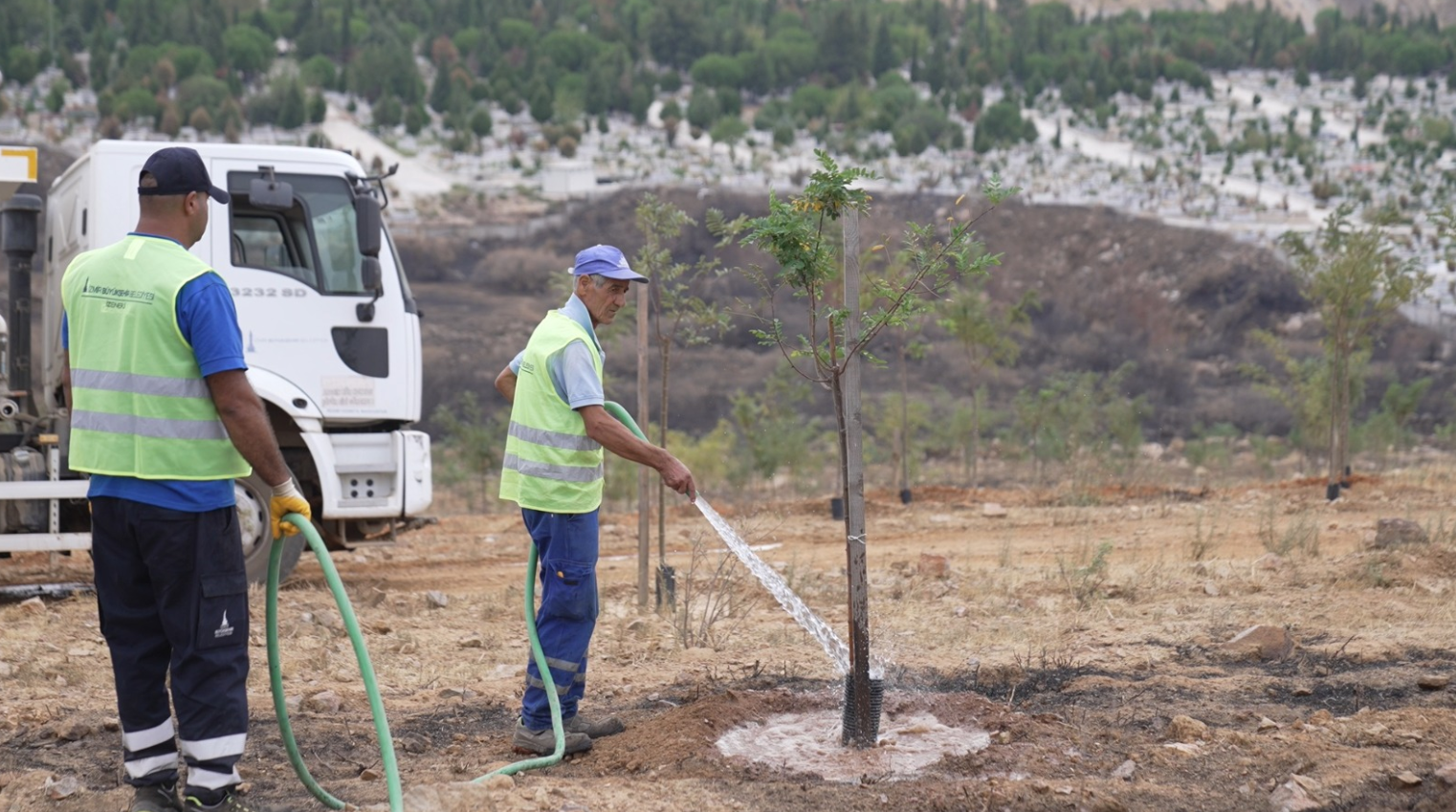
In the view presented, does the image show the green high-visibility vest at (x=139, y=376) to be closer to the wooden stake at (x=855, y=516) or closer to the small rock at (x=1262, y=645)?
the wooden stake at (x=855, y=516)

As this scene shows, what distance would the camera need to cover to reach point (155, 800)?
4418 millimetres

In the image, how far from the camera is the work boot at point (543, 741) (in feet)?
17.8

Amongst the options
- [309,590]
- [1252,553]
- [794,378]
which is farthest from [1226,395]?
[309,590]

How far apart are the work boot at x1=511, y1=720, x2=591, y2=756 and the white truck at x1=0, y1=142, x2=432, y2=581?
13.8ft

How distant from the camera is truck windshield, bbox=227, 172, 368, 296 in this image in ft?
30.0

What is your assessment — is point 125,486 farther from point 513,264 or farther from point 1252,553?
point 513,264

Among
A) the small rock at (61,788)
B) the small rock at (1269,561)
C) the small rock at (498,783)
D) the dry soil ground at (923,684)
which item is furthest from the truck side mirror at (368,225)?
the small rock at (1269,561)

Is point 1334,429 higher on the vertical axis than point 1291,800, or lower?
higher

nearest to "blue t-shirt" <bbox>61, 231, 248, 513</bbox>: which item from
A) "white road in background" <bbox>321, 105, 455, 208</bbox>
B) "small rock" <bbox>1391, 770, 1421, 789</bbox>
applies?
"small rock" <bbox>1391, 770, 1421, 789</bbox>

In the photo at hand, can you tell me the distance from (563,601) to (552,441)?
0.63 metres

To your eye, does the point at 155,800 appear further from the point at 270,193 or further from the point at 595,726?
the point at 270,193

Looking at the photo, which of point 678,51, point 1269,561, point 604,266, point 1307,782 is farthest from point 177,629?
A: point 678,51

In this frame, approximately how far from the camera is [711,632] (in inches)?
316

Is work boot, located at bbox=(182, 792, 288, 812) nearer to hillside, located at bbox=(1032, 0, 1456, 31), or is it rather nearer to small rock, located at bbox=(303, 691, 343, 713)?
small rock, located at bbox=(303, 691, 343, 713)
